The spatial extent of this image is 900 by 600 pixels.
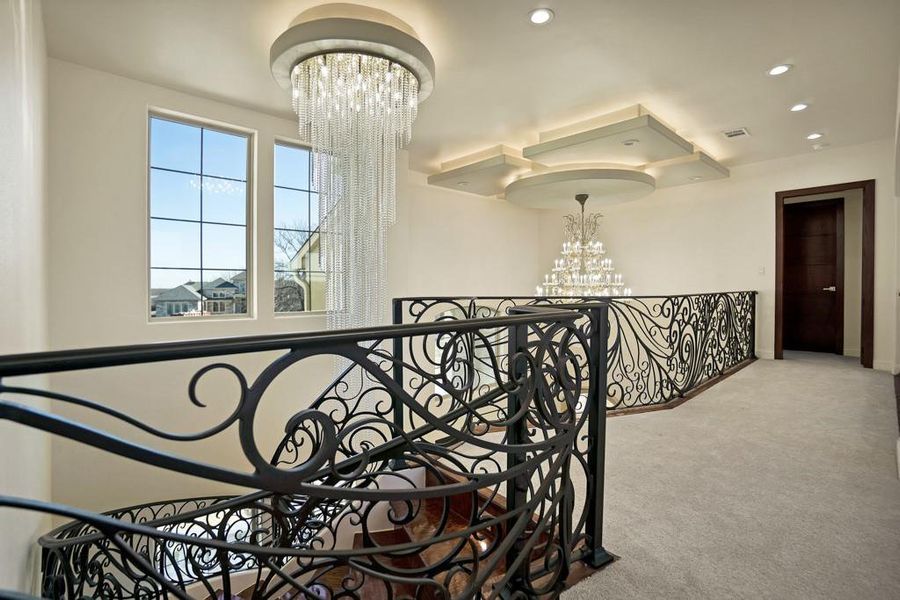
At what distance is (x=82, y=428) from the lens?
73cm

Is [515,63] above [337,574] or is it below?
above

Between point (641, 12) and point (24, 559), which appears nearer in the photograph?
point (24, 559)

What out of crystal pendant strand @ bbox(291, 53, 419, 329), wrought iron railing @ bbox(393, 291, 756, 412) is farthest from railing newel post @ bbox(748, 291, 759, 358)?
crystal pendant strand @ bbox(291, 53, 419, 329)

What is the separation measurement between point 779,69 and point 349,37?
10.8 ft

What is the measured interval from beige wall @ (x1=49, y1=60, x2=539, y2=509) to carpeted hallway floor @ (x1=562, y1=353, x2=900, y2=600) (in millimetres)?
3428

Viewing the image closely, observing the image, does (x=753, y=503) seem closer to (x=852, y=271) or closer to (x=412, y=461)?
(x=412, y=461)

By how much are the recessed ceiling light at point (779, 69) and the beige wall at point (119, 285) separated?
445 cm

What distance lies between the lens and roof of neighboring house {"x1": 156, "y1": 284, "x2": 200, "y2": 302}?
4.01 metres

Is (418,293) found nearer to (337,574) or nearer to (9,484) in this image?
(337,574)

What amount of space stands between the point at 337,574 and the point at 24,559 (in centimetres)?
174

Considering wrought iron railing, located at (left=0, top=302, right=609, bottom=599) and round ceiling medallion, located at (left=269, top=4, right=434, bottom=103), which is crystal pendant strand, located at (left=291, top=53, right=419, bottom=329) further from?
wrought iron railing, located at (left=0, top=302, right=609, bottom=599)

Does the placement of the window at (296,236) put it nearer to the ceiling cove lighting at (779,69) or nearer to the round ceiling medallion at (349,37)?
the round ceiling medallion at (349,37)

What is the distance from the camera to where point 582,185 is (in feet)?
17.8

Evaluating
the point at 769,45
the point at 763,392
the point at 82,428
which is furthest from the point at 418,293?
the point at 82,428
